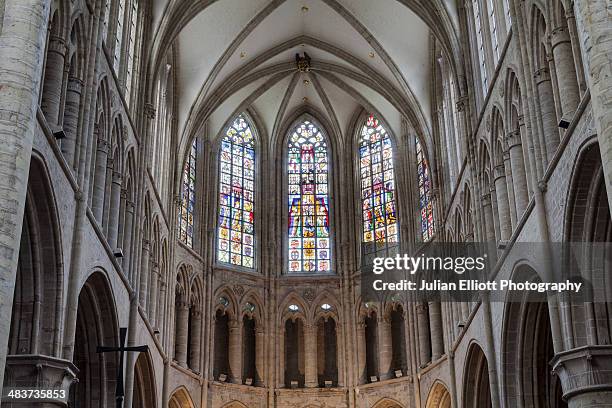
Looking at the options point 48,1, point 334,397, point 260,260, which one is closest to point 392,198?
point 260,260

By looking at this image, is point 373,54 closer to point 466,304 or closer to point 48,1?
point 466,304

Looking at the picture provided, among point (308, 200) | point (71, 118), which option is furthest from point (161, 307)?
point (71, 118)

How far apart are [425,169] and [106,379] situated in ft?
55.4

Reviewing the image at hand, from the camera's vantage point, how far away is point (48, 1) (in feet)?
46.4

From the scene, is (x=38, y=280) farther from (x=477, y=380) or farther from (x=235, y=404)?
(x=235, y=404)

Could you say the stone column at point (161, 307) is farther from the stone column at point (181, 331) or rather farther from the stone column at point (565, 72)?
the stone column at point (565, 72)

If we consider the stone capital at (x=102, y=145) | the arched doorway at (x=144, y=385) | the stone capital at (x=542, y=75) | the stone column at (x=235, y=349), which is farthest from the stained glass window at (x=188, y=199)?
the stone capital at (x=542, y=75)

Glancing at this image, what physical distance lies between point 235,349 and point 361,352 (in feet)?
15.8

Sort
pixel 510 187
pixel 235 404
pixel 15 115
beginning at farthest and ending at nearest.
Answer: pixel 235 404 → pixel 510 187 → pixel 15 115

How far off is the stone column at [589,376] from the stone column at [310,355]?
1865 centimetres

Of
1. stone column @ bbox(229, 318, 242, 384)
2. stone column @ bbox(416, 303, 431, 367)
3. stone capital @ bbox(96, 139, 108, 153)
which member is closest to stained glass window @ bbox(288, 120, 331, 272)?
stone column @ bbox(229, 318, 242, 384)

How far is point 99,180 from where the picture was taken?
67.9 feet

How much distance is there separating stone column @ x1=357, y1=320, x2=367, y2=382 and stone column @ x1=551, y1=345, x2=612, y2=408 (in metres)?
18.1

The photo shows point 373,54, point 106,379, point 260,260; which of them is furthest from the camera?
point 260,260
